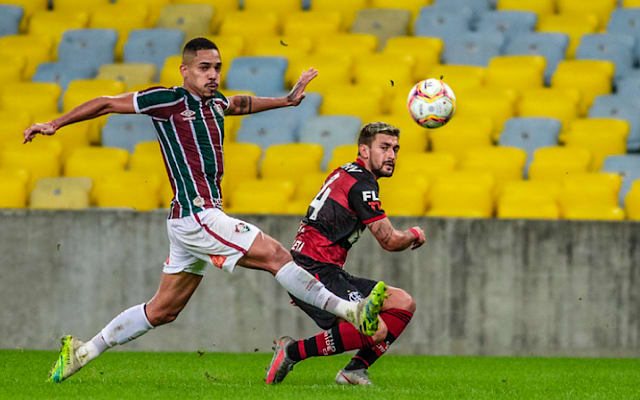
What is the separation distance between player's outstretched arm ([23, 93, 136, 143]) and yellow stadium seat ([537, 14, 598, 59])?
8.52m

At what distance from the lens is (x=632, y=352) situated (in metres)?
9.27

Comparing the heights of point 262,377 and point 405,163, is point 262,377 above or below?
below

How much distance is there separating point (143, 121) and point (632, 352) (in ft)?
19.1

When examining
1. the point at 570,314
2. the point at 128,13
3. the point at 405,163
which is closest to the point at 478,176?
the point at 405,163

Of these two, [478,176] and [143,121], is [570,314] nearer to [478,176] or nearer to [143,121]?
[478,176]

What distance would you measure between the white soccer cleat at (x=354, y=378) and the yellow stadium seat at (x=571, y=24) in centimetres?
771

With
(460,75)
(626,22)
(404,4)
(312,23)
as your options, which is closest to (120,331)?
(460,75)

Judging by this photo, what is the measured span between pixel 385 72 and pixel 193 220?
668cm

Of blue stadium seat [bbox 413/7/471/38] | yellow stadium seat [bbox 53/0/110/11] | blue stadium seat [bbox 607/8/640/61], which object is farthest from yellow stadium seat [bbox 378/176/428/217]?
yellow stadium seat [bbox 53/0/110/11]

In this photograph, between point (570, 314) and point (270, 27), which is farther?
point (270, 27)

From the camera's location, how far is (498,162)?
1066 centimetres

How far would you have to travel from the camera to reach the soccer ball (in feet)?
24.6

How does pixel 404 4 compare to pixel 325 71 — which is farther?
pixel 404 4

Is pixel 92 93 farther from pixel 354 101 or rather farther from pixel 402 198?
pixel 402 198
